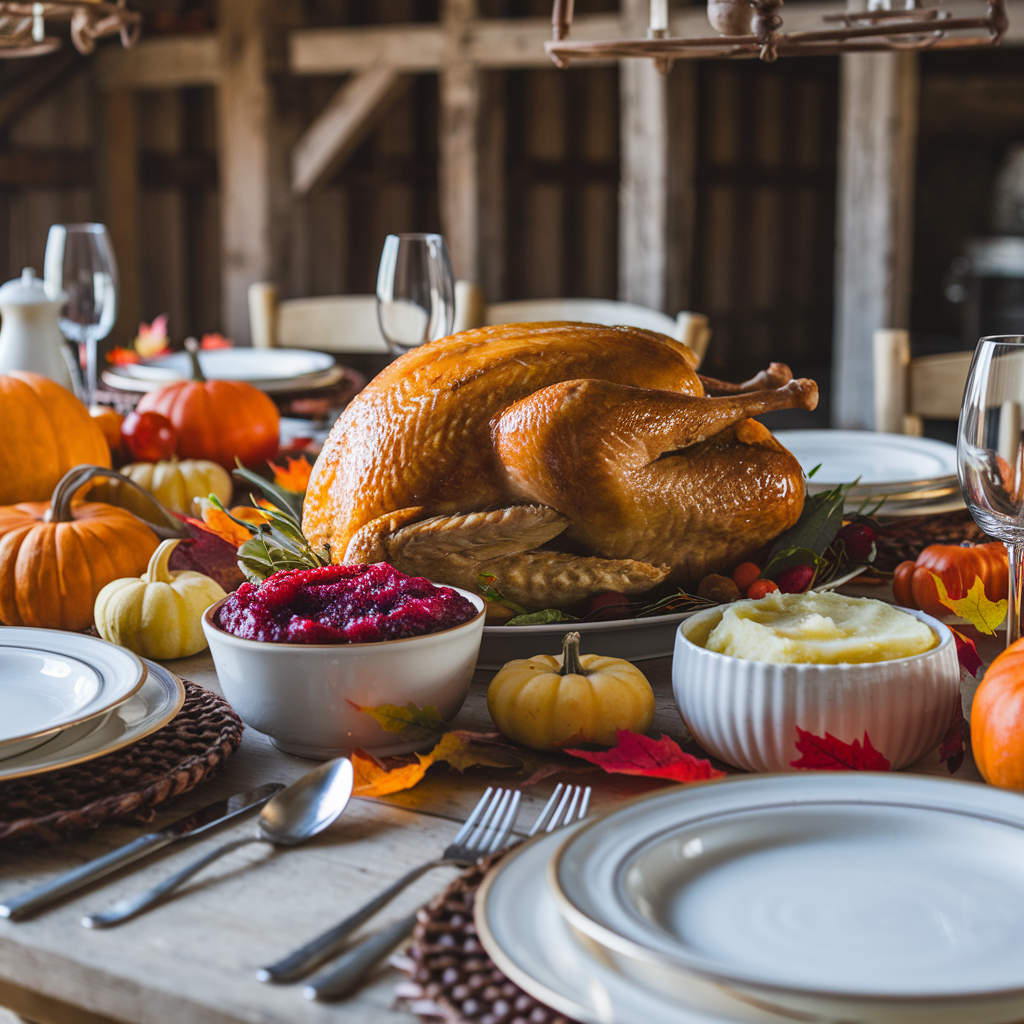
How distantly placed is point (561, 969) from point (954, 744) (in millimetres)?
384

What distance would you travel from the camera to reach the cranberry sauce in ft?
2.61

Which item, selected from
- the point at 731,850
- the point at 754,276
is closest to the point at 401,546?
the point at 731,850

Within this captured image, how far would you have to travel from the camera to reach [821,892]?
1.89 ft

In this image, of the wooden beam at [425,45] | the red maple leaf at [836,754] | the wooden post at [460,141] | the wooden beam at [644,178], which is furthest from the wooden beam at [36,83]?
the red maple leaf at [836,754]

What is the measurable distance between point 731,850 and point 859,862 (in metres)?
0.06

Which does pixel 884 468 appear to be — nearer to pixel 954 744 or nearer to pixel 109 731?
pixel 954 744

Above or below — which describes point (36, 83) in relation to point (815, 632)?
above

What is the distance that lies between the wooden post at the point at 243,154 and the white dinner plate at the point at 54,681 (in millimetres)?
3839

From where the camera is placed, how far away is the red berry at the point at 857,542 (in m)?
1.11

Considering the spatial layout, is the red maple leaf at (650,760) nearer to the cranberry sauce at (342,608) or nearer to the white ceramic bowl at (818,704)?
the white ceramic bowl at (818,704)

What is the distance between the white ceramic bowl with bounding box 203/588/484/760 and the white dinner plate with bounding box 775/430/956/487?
29.3 inches

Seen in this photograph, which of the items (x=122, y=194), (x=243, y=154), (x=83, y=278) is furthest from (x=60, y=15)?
(x=122, y=194)

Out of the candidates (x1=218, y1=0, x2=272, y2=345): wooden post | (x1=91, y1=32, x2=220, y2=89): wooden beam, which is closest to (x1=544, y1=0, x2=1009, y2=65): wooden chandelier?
(x1=218, y1=0, x2=272, y2=345): wooden post

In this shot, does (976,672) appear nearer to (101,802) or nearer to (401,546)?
(401,546)
